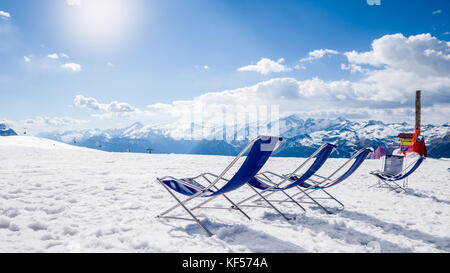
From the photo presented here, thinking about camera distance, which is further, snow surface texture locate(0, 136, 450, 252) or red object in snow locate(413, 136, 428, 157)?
red object in snow locate(413, 136, 428, 157)

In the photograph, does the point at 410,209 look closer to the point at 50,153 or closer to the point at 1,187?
the point at 1,187

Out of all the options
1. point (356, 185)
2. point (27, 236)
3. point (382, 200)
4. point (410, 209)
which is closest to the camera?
point (27, 236)

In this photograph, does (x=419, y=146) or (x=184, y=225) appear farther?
(x=419, y=146)

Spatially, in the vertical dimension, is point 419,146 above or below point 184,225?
below

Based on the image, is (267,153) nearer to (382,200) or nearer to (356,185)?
(382,200)

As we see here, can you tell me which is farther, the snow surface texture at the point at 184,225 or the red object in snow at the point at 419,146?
the red object in snow at the point at 419,146

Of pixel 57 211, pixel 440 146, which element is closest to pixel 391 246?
pixel 57 211
